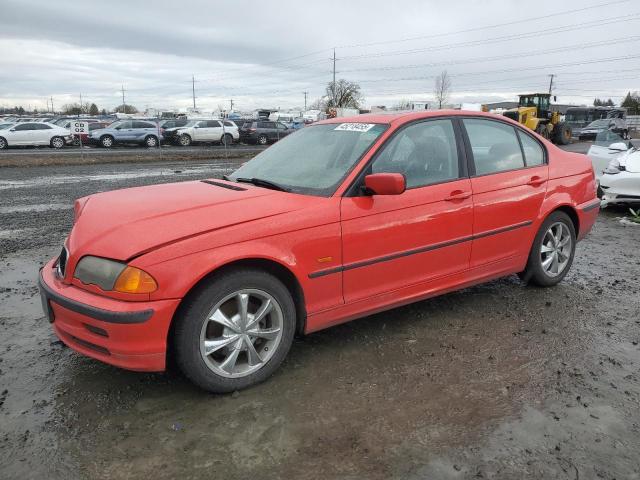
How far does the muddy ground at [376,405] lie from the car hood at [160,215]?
→ 893 millimetres

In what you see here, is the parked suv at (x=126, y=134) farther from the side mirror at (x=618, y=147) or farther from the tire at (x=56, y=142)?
the side mirror at (x=618, y=147)

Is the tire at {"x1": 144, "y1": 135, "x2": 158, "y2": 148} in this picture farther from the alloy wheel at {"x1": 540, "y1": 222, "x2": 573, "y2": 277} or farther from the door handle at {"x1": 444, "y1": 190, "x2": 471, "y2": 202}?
the door handle at {"x1": 444, "y1": 190, "x2": 471, "y2": 202}

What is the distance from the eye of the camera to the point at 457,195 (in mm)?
3945

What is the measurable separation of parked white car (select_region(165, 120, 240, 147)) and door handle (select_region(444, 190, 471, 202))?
28.7m

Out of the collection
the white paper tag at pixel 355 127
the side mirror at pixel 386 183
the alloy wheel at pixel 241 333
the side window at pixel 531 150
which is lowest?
the alloy wheel at pixel 241 333

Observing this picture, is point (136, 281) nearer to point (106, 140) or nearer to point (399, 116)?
point (399, 116)

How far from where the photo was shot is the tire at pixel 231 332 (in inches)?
114

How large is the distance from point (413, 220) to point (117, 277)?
6.42 feet

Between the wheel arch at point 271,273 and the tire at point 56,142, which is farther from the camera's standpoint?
the tire at point 56,142

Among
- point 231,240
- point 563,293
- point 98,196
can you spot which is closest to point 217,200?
point 231,240

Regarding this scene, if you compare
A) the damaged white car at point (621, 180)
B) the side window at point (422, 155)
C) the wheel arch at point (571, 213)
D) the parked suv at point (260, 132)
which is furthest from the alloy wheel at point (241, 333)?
the parked suv at point (260, 132)

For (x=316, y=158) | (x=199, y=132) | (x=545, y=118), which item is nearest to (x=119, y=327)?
(x=316, y=158)

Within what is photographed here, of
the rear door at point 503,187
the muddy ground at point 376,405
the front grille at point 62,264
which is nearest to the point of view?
the muddy ground at point 376,405

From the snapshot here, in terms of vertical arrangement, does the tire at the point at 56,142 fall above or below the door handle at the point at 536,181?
below
